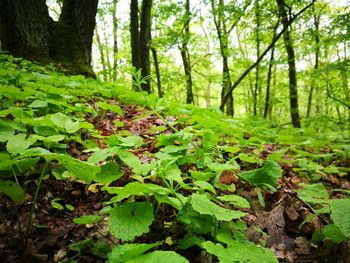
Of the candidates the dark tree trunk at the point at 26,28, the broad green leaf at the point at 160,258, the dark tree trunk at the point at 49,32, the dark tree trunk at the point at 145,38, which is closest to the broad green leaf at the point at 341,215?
the broad green leaf at the point at 160,258

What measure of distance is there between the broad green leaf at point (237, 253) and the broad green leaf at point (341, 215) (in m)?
0.29

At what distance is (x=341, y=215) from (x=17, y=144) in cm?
147

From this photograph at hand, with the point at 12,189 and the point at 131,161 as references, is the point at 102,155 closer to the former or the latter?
the point at 131,161

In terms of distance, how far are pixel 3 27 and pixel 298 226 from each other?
5.36 metres

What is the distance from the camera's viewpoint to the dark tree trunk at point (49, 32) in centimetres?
443

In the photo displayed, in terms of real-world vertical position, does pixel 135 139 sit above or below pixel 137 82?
below

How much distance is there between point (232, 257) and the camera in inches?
34.4

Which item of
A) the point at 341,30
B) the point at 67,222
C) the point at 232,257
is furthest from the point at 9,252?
the point at 341,30

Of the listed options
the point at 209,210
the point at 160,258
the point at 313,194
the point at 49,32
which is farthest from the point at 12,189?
the point at 49,32

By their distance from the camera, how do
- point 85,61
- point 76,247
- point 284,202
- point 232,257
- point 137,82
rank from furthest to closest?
1. point 85,61
2. point 137,82
3. point 284,202
4. point 76,247
5. point 232,257

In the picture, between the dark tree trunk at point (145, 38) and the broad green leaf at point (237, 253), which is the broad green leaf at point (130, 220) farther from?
the dark tree trunk at point (145, 38)

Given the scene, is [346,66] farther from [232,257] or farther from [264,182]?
Answer: [232,257]

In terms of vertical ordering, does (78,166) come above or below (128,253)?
above

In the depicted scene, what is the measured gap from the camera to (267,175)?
53.3 inches
